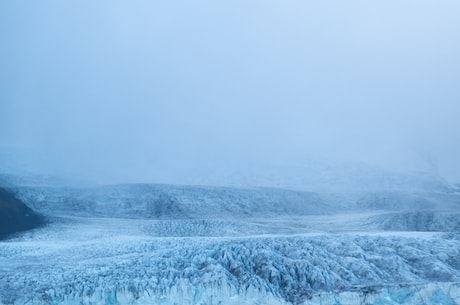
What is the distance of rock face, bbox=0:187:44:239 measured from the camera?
31.8 m

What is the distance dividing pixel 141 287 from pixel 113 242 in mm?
8404

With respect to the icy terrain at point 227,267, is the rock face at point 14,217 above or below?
above

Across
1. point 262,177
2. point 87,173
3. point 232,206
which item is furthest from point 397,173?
point 87,173

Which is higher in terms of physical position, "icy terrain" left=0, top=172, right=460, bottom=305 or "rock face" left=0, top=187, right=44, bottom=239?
"rock face" left=0, top=187, right=44, bottom=239

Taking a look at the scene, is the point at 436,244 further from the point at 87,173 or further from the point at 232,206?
the point at 87,173

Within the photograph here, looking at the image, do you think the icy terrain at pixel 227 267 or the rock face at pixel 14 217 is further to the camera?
the rock face at pixel 14 217

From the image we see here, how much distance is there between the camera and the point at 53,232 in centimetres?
3036

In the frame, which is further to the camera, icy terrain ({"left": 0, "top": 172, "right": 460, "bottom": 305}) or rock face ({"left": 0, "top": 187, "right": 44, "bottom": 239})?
rock face ({"left": 0, "top": 187, "right": 44, "bottom": 239})

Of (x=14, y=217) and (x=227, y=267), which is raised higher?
(x=14, y=217)

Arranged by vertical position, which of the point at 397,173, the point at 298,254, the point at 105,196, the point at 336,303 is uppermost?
the point at 397,173

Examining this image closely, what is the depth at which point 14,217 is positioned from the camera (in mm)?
33844

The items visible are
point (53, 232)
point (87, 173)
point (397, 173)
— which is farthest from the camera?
point (397, 173)

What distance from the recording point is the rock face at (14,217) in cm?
3178

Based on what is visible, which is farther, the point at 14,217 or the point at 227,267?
the point at 14,217
